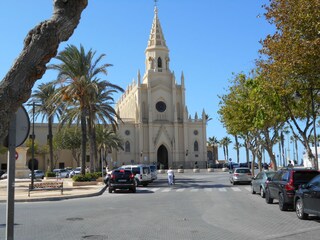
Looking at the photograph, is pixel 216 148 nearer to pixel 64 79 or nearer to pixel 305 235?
pixel 64 79

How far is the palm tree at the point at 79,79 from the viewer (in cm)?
3459

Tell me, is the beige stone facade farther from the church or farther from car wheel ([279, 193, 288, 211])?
car wheel ([279, 193, 288, 211])

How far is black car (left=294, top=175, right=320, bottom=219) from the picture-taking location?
1192 cm

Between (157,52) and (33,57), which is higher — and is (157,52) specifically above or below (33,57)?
above

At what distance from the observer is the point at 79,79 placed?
34.7 m

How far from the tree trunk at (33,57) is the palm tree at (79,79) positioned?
2874cm

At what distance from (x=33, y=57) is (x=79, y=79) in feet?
99.4

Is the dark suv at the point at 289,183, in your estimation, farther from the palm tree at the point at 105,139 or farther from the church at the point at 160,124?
the church at the point at 160,124

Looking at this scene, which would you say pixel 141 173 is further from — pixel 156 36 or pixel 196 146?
pixel 156 36

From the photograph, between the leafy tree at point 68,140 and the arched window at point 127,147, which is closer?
the leafy tree at point 68,140

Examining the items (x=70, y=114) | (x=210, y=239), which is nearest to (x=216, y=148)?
(x=70, y=114)

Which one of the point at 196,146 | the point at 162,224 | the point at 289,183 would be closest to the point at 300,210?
the point at 289,183

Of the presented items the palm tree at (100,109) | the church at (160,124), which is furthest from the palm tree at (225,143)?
the palm tree at (100,109)

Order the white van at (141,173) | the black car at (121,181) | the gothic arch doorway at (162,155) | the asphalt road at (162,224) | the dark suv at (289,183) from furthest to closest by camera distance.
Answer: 1. the gothic arch doorway at (162,155)
2. the white van at (141,173)
3. the black car at (121,181)
4. the dark suv at (289,183)
5. the asphalt road at (162,224)
